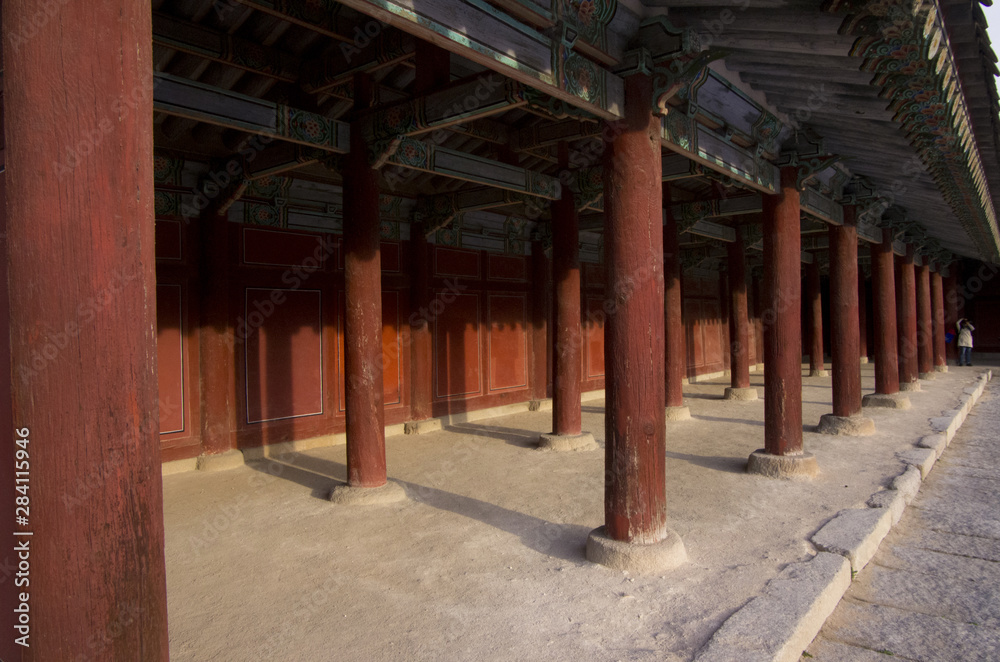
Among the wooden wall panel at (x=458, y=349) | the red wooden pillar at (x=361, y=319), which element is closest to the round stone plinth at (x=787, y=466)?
the red wooden pillar at (x=361, y=319)

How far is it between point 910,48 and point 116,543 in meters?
4.12

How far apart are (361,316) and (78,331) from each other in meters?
4.05

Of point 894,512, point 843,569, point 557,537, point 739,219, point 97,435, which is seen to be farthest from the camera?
point 739,219

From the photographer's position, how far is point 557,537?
4.50m

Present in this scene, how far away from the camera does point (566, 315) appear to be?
775 centimetres

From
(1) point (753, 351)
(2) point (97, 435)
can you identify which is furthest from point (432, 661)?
(1) point (753, 351)

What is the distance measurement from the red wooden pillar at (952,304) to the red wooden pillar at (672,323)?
13.9m

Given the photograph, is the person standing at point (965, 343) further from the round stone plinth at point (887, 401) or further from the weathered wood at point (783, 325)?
the weathered wood at point (783, 325)

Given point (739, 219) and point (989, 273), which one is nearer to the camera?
point (739, 219)

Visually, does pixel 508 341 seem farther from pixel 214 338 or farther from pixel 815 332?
pixel 815 332

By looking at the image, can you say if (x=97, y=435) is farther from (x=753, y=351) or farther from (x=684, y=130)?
(x=753, y=351)

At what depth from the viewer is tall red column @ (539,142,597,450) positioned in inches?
301

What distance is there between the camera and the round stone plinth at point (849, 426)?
7.99 meters

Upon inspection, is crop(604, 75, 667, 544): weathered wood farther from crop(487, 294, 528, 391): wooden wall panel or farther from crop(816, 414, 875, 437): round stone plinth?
crop(487, 294, 528, 391): wooden wall panel
